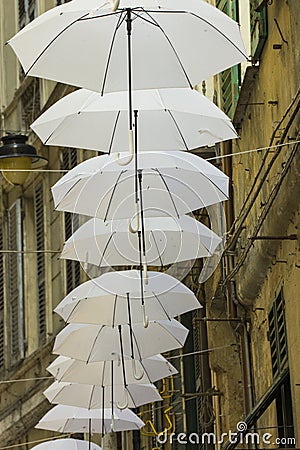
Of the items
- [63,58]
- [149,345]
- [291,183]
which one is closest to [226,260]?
[149,345]

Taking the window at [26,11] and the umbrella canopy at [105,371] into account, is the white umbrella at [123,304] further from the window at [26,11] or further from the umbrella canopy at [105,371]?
the window at [26,11]

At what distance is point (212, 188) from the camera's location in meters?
14.5

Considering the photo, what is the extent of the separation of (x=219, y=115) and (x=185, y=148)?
1.35 feet

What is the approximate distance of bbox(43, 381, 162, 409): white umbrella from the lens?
62.2 ft

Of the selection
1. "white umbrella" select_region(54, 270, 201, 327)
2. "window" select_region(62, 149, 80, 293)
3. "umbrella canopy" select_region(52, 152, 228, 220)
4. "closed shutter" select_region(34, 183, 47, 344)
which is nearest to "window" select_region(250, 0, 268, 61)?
"umbrella canopy" select_region(52, 152, 228, 220)

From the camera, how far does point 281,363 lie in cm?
1512

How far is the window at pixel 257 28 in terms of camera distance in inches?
608

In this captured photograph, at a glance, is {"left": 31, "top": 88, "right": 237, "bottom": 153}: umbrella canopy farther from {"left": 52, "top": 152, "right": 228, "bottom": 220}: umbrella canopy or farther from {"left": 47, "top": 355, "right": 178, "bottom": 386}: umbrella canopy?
{"left": 47, "top": 355, "right": 178, "bottom": 386}: umbrella canopy

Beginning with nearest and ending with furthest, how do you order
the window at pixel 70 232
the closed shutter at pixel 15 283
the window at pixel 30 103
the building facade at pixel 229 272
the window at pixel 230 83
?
the building facade at pixel 229 272
the window at pixel 230 83
the window at pixel 70 232
the window at pixel 30 103
the closed shutter at pixel 15 283

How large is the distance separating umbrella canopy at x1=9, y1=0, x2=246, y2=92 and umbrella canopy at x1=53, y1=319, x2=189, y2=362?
562 centimetres

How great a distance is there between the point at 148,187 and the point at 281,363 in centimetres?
209

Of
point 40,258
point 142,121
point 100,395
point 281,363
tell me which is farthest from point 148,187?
point 40,258

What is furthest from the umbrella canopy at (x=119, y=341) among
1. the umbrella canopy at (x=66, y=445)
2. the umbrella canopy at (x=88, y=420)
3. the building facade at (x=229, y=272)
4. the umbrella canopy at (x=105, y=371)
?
the umbrella canopy at (x=66, y=445)

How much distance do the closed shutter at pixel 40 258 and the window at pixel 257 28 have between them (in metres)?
13.0
